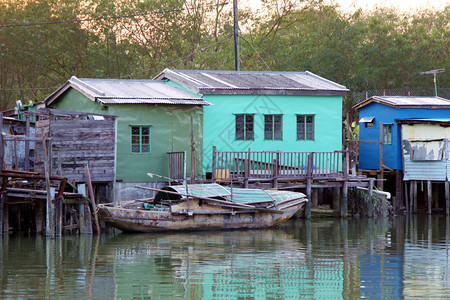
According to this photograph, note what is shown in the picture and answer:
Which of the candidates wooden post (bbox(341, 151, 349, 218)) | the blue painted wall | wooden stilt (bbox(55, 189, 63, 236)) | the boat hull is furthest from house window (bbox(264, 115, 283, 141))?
wooden stilt (bbox(55, 189, 63, 236))

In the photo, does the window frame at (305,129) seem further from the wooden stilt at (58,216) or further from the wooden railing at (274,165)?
the wooden stilt at (58,216)

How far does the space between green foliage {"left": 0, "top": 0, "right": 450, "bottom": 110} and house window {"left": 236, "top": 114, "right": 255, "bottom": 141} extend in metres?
12.2

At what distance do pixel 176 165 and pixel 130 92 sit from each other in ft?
11.5

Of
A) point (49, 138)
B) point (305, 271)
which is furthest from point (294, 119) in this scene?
point (305, 271)

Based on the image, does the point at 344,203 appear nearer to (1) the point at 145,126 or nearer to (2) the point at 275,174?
(2) the point at 275,174

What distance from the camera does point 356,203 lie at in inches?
1296

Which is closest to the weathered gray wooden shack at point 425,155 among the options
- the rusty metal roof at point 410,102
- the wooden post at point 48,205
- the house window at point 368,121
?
the rusty metal roof at point 410,102

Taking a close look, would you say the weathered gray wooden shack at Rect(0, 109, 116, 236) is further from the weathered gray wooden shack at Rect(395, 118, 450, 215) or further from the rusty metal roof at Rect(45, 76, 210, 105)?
the weathered gray wooden shack at Rect(395, 118, 450, 215)

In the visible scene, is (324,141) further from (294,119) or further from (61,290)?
(61,290)

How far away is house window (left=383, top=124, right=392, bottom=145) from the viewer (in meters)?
35.2

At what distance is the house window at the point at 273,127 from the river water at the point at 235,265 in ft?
17.0

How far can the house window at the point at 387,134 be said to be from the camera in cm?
3522

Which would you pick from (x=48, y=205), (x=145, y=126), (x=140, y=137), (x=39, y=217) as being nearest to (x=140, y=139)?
(x=140, y=137)

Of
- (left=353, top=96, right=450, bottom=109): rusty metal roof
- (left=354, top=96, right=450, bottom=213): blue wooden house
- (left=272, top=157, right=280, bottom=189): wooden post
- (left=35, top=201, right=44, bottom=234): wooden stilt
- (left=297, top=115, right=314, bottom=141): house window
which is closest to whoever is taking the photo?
(left=35, top=201, right=44, bottom=234): wooden stilt
